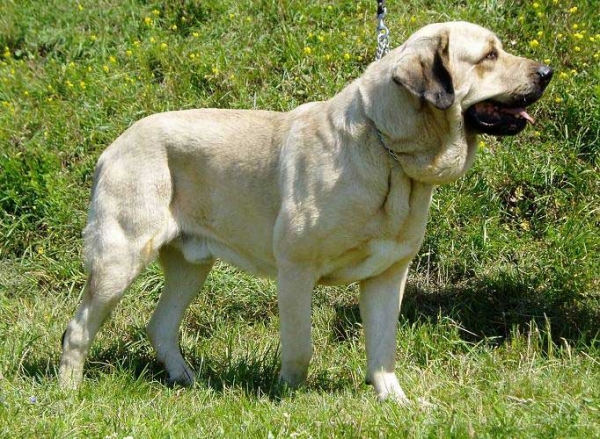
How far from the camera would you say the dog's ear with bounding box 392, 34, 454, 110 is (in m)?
4.71

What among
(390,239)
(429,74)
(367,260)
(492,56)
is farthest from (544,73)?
(367,260)

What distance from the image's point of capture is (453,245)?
6.98 metres

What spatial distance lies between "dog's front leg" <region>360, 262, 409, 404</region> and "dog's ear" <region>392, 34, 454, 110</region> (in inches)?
41.0

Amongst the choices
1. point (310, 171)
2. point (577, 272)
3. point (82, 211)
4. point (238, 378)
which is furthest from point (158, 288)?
point (577, 272)

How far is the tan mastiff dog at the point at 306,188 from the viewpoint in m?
4.92

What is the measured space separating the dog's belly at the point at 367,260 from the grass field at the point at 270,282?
0.64m

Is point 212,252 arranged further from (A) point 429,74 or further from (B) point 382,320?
(A) point 429,74

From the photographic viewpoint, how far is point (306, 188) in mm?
5113

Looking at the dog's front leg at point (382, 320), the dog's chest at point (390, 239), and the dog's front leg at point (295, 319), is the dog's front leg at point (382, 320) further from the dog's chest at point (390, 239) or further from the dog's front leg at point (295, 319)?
the dog's front leg at point (295, 319)

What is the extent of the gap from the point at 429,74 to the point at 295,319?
1479 mm

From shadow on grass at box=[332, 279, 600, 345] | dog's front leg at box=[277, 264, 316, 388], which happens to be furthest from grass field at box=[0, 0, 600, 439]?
dog's front leg at box=[277, 264, 316, 388]

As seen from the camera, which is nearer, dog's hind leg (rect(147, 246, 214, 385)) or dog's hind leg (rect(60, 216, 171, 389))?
dog's hind leg (rect(60, 216, 171, 389))

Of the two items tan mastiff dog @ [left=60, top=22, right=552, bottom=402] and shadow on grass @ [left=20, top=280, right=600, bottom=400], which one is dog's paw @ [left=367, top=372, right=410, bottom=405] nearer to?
tan mastiff dog @ [left=60, top=22, right=552, bottom=402]

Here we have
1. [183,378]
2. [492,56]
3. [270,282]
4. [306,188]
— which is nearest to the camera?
[492,56]
